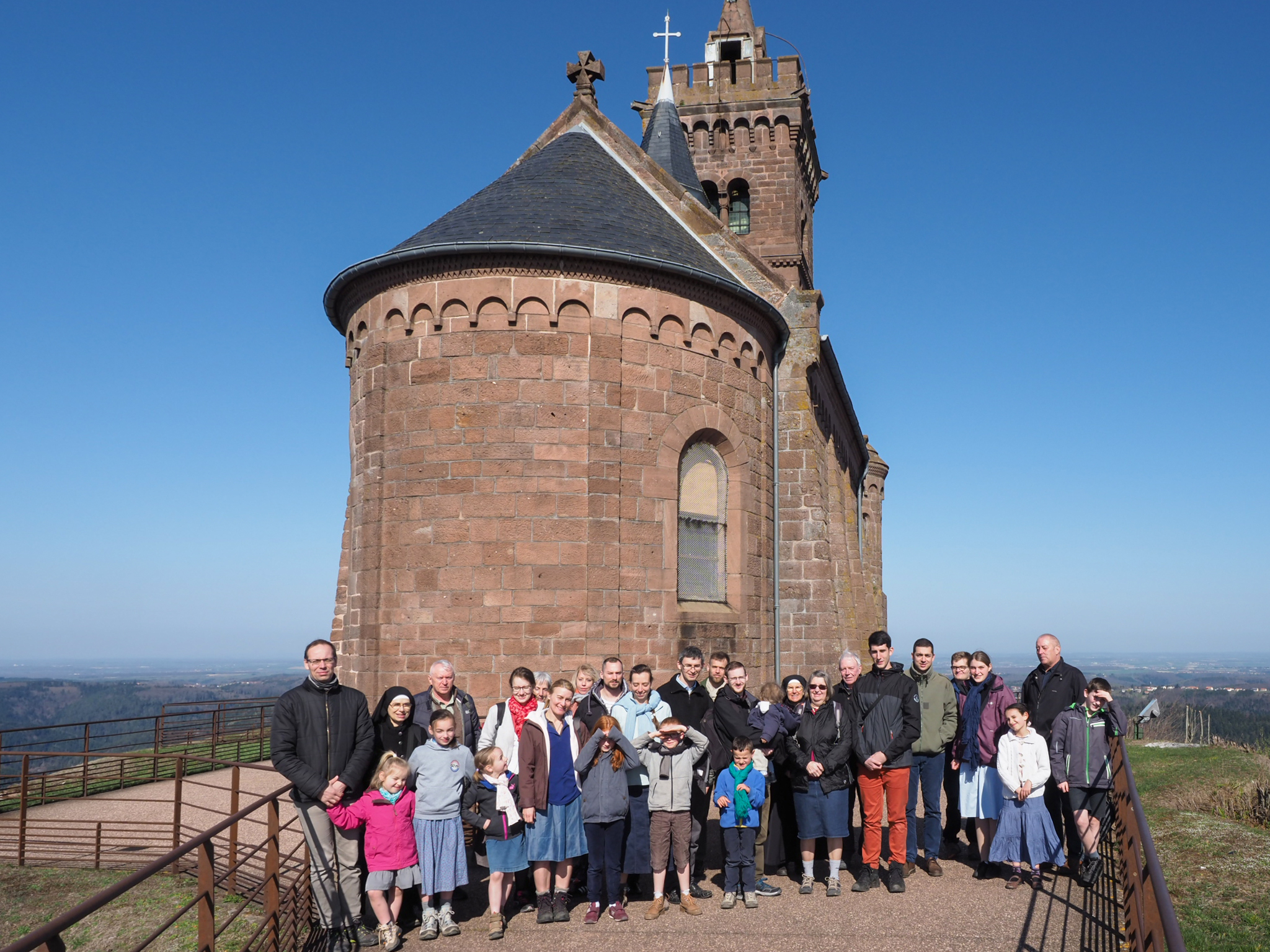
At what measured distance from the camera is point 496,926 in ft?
21.3

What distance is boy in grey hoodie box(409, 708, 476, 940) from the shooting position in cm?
645

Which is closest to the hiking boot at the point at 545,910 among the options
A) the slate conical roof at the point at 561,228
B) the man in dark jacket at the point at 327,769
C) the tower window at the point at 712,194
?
the man in dark jacket at the point at 327,769

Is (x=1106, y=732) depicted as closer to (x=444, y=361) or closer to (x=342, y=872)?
(x=342, y=872)

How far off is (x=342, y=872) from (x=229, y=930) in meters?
2.29

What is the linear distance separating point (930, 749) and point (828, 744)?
3.90 feet

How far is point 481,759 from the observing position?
670 centimetres

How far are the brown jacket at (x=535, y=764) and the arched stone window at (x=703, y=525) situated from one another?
17.0 feet

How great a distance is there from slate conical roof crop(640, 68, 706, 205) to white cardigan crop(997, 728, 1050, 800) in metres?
15.7

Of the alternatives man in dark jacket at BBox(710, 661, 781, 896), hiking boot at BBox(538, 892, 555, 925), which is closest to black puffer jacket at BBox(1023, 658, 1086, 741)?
man in dark jacket at BBox(710, 661, 781, 896)

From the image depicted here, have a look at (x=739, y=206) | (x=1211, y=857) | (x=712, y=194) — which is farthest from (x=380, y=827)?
(x=712, y=194)

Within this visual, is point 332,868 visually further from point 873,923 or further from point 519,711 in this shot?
point 873,923

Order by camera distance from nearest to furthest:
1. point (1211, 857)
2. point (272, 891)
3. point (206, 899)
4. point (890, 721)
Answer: point (206, 899), point (272, 891), point (890, 721), point (1211, 857)

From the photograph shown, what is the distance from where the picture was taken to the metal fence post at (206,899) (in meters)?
4.89

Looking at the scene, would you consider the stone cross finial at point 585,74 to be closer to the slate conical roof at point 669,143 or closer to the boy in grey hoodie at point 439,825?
the slate conical roof at point 669,143
